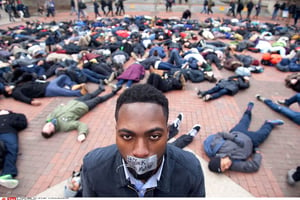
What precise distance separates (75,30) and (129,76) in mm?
8821

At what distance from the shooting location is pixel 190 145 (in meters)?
4.13

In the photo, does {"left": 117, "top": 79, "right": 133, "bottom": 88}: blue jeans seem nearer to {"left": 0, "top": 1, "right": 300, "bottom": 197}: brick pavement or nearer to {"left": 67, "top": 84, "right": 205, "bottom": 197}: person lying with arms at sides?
{"left": 0, "top": 1, "right": 300, "bottom": 197}: brick pavement

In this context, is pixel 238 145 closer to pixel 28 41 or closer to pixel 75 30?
pixel 28 41

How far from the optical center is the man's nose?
1.19 m

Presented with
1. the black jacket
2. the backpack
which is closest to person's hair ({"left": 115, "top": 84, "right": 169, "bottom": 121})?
the backpack

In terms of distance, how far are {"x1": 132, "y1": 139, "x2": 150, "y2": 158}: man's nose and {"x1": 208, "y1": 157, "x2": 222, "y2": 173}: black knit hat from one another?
2626mm

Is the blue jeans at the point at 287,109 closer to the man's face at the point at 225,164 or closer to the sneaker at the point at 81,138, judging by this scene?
the man's face at the point at 225,164

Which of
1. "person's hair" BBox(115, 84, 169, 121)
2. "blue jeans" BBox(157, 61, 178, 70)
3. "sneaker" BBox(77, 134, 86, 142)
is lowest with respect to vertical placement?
"sneaker" BBox(77, 134, 86, 142)

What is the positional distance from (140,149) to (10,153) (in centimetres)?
365

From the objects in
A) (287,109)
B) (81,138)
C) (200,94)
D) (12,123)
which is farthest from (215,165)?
(12,123)

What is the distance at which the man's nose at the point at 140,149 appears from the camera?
3.91 feet

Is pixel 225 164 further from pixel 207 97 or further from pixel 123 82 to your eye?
pixel 123 82

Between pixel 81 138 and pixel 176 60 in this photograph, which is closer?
pixel 81 138

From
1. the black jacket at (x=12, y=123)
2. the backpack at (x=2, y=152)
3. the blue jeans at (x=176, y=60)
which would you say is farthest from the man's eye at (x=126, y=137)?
the blue jeans at (x=176, y=60)
